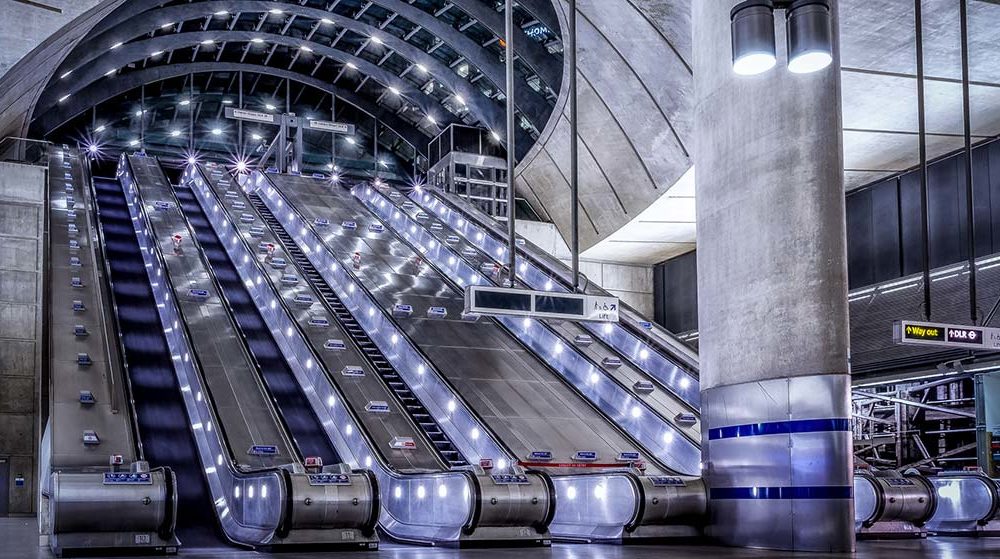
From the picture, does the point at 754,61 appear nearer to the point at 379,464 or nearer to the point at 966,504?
the point at 379,464

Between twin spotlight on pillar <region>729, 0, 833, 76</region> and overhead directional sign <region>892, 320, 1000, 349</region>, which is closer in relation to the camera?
twin spotlight on pillar <region>729, 0, 833, 76</region>

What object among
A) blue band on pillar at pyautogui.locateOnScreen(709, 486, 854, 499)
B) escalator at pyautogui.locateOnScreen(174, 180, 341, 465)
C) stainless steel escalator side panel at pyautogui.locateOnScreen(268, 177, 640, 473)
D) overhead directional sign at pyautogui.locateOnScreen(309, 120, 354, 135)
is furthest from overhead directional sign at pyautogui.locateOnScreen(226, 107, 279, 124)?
blue band on pillar at pyautogui.locateOnScreen(709, 486, 854, 499)

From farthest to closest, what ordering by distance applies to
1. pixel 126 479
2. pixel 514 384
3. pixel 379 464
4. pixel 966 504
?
pixel 514 384
pixel 966 504
pixel 379 464
pixel 126 479

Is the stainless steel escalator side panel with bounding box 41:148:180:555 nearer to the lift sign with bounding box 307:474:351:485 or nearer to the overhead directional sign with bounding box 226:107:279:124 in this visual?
the lift sign with bounding box 307:474:351:485

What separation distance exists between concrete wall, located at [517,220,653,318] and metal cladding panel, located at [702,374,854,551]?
72.0 feet

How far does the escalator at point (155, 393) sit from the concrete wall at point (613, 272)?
45.2 feet

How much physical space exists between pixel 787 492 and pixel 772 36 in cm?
650

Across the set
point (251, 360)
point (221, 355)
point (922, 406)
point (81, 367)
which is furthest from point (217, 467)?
point (922, 406)

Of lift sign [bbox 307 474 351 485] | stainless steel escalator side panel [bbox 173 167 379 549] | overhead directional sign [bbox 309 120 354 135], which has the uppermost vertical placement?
overhead directional sign [bbox 309 120 354 135]

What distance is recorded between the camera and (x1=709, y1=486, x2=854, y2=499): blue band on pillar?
1095 centimetres

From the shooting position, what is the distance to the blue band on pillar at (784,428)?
1102cm

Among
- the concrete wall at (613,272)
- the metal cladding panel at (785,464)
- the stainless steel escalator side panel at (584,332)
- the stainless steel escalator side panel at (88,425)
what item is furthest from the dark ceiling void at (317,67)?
the metal cladding panel at (785,464)

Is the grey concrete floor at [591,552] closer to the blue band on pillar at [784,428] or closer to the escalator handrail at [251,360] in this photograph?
the blue band on pillar at [784,428]

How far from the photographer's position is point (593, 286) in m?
22.9
